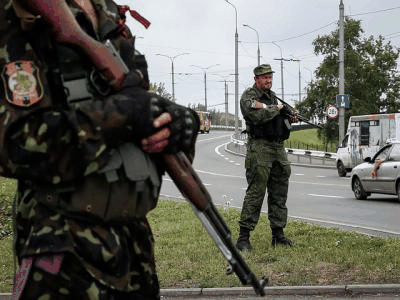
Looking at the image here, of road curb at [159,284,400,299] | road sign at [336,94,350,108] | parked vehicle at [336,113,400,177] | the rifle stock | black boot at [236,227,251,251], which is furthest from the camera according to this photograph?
road sign at [336,94,350,108]

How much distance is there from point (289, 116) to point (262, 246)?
1.46 m

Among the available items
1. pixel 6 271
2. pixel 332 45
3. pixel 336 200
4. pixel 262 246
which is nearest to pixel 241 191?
pixel 336 200

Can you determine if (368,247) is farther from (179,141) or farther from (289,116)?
(179,141)

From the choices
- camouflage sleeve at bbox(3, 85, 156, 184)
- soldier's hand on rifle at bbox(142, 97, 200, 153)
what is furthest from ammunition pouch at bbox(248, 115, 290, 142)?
camouflage sleeve at bbox(3, 85, 156, 184)

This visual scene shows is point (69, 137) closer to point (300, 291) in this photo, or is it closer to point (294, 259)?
point (300, 291)

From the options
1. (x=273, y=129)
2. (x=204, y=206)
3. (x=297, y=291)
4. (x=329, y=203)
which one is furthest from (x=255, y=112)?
(x=329, y=203)

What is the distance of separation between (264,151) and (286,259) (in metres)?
1.18

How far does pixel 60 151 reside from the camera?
232 centimetres

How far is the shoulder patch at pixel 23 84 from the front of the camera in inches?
90.5

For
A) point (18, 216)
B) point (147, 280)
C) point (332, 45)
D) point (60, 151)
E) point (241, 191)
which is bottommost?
point (241, 191)

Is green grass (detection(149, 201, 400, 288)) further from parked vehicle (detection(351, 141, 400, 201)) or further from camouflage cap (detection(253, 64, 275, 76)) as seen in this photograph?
parked vehicle (detection(351, 141, 400, 201))

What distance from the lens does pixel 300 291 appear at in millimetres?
6402

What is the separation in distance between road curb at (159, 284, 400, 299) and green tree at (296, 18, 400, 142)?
4781 cm

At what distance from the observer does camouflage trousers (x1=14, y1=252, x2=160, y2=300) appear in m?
2.37
